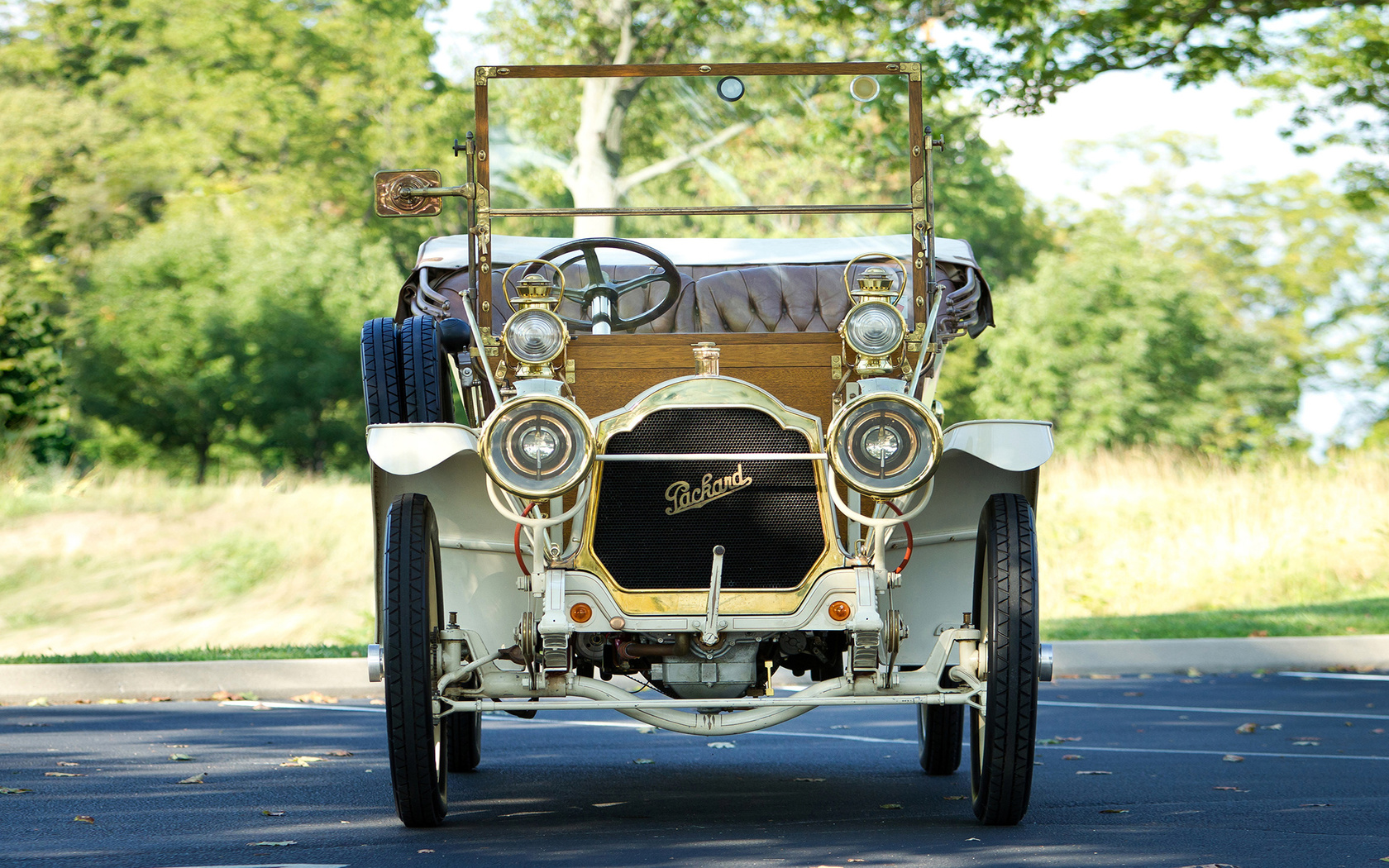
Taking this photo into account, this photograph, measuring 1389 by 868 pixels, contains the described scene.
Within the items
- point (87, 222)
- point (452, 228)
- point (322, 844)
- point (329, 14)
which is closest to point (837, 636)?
point (322, 844)

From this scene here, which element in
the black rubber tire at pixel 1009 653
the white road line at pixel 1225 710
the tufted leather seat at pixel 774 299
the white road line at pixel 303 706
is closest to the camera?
the black rubber tire at pixel 1009 653

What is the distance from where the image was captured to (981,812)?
472cm

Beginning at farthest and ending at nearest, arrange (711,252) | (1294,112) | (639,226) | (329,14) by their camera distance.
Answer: (329,14) < (1294,112) < (711,252) < (639,226)

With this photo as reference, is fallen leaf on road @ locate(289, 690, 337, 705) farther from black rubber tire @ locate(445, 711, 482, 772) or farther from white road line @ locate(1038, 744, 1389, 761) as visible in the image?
white road line @ locate(1038, 744, 1389, 761)

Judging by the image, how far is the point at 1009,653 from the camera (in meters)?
4.41

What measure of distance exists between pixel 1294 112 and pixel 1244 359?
2001 centimetres

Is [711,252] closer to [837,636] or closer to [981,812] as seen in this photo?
[837,636]

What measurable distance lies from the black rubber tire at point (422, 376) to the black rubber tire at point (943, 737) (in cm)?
229

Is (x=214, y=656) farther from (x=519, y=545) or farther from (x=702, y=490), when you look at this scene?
(x=702, y=490)

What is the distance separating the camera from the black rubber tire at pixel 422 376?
5.36m

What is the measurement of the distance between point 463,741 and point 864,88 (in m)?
3.01

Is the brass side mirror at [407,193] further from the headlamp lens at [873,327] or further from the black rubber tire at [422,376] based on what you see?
the headlamp lens at [873,327]

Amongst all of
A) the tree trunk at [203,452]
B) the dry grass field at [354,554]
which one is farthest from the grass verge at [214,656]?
the tree trunk at [203,452]

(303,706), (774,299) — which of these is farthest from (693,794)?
(303,706)
